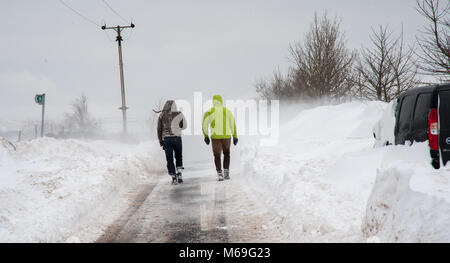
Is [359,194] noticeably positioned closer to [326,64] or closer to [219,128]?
[219,128]

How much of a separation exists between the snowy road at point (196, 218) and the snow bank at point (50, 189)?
1.98 ft

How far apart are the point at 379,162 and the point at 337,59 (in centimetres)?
2099

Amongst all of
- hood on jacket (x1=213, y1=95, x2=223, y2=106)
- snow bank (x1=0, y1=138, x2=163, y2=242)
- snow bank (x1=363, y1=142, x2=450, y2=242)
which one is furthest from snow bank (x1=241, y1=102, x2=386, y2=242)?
snow bank (x1=0, y1=138, x2=163, y2=242)

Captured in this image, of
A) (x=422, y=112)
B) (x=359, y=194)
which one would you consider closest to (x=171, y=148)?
(x=359, y=194)

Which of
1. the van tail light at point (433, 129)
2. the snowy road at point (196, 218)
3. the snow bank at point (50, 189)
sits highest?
the van tail light at point (433, 129)

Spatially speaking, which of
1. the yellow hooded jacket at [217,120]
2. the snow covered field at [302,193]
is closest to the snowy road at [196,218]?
the snow covered field at [302,193]

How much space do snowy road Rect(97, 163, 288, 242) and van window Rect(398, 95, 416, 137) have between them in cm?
249

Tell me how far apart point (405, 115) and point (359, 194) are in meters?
1.56

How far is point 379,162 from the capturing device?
21.4 feet

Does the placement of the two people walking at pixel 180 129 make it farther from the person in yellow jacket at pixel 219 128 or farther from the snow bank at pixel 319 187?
the snow bank at pixel 319 187

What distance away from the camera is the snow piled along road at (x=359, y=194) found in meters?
2.73

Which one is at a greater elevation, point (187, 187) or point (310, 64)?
point (310, 64)
